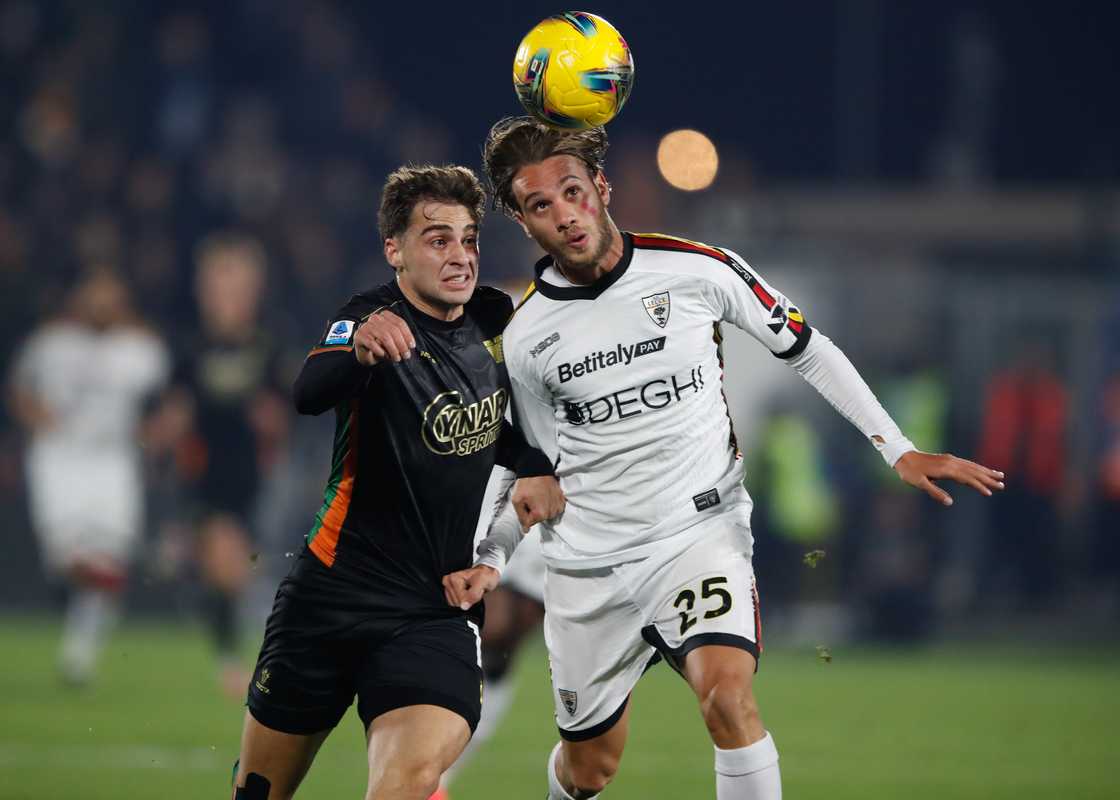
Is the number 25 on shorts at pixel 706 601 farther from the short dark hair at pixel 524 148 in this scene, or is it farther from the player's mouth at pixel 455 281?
the short dark hair at pixel 524 148

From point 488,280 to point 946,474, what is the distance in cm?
1165

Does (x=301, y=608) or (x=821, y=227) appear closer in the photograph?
(x=301, y=608)

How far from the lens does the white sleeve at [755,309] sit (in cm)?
546

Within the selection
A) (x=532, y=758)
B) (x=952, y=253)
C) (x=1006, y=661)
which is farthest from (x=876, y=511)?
(x=532, y=758)

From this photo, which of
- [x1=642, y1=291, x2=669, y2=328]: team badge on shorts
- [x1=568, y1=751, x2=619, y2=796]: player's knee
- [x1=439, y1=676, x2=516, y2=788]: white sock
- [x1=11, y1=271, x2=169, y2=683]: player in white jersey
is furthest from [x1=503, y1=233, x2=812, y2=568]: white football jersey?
[x1=11, y1=271, x2=169, y2=683]: player in white jersey

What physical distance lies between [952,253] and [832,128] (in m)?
5.17

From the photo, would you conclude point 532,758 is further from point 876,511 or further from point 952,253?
point 952,253

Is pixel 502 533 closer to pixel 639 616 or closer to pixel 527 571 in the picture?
pixel 639 616

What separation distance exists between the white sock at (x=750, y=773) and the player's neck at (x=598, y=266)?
1.51 meters

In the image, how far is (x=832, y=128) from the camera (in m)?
23.0

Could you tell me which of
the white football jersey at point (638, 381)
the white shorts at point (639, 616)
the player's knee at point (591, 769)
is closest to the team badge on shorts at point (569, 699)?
the white shorts at point (639, 616)

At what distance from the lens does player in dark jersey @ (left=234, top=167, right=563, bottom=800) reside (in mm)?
4742

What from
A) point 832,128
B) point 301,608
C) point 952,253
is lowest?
point 301,608

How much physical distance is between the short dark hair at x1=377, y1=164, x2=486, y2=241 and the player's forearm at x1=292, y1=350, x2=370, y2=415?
1.79ft
